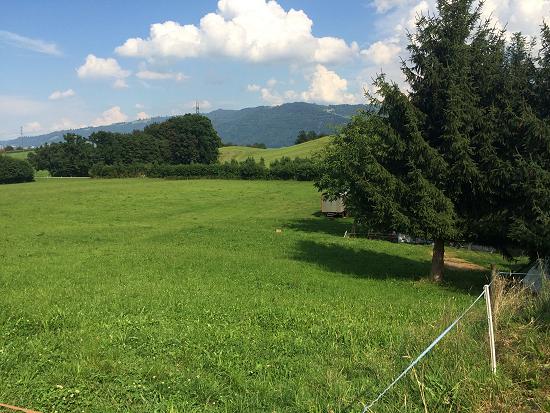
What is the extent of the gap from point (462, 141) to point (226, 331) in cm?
1033

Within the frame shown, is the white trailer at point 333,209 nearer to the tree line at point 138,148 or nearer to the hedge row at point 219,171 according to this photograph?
the hedge row at point 219,171

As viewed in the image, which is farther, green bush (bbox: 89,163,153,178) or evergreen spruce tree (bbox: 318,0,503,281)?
green bush (bbox: 89,163,153,178)

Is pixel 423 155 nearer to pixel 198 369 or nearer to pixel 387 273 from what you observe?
pixel 387 273

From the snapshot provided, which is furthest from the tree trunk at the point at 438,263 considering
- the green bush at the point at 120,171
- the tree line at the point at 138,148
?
the tree line at the point at 138,148

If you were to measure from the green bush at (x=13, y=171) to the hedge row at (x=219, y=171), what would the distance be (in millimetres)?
13155

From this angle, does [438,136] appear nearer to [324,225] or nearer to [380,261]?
[380,261]

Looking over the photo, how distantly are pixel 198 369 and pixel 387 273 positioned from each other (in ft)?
43.6

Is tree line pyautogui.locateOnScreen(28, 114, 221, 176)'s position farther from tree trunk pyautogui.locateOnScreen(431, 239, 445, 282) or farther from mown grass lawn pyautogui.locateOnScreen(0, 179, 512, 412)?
tree trunk pyautogui.locateOnScreen(431, 239, 445, 282)

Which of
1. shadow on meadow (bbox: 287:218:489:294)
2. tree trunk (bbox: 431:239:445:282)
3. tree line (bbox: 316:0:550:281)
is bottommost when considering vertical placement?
shadow on meadow (bbox: 287:218:489:294)

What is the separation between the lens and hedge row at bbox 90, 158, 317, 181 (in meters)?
89.8

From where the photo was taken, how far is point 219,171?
315ft

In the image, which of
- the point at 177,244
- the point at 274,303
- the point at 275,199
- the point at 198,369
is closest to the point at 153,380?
the point at 198,369

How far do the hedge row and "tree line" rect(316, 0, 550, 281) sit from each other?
67.7 meters

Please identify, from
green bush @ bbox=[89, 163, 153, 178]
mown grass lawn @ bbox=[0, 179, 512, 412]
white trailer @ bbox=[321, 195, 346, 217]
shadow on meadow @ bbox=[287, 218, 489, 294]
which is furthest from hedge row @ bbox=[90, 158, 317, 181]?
mown grass lawn @ bbox=[0, 179, 512, 412]
